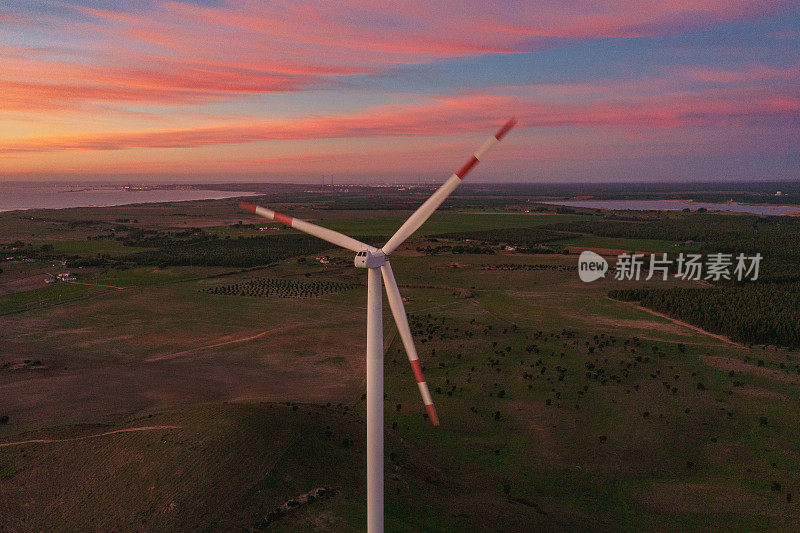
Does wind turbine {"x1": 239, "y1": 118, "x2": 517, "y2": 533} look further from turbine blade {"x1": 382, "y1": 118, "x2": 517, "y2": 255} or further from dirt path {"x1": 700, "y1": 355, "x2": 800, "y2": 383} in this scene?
dirt path {"x1": 700, "y1": 355, "x2": 800, "y2": 383}

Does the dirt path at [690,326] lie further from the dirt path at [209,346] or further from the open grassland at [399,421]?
the dirt path at [209,346]

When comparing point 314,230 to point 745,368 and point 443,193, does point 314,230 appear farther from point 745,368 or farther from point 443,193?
point 745,368

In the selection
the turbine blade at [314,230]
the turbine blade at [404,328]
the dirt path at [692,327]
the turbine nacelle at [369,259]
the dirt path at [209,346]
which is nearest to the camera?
the turbine nacelle at [369,259]

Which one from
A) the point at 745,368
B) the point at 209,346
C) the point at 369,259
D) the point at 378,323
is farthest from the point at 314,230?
the point at 745,368

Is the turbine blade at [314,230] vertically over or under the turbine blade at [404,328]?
over

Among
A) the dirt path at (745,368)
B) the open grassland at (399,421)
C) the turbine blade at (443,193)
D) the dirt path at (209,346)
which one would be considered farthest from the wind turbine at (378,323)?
the dirt path at (745,368)

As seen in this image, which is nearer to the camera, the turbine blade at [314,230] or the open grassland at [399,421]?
the turbine blade at [314,230]

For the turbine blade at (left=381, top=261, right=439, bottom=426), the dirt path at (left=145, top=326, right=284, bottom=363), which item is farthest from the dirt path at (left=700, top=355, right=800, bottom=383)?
the dirt path at (left=145, top=326, right=284, bottom=363)
